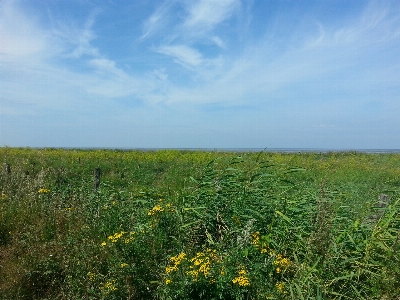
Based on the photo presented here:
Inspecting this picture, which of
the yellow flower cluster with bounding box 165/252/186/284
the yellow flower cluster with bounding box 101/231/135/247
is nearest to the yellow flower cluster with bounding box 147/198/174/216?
the yellow flower cluster with bounding box 101/231/135/247

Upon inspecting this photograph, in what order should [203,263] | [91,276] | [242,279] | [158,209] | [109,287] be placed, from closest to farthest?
[242,279] < [203,263] < [109,287] < [91,276] < [158,209]

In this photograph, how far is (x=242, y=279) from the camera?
10.8 feet

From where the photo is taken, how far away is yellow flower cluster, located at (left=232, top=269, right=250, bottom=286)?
326cm

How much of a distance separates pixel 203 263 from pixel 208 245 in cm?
89

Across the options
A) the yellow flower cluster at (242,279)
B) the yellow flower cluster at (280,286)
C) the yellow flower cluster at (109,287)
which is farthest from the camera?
the yellow flower cluster at (109,287)

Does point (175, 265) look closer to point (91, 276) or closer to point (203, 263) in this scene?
point (203, 263)

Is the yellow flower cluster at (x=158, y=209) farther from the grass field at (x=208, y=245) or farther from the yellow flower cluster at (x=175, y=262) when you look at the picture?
the yellow flower cluster at (x=175, y=262)

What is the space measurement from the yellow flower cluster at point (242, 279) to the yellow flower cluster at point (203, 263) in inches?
10.3

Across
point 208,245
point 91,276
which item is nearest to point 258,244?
point 208,245

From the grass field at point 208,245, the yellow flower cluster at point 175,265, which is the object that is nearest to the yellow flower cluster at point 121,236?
the grass field at point 208,245

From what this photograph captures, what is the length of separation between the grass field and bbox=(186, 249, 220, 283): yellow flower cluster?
0.01 m

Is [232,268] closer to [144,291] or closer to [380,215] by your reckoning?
[144,291]

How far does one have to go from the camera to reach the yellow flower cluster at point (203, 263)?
11.2ft

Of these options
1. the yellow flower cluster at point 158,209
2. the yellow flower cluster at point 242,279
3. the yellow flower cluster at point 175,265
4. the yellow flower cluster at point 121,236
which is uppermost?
the yellow flower cluster at point 158,209
